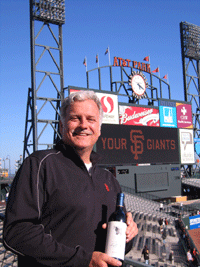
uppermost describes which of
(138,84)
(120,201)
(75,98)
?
(138,84)

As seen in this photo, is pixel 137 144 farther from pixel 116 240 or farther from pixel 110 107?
pixel 116 240

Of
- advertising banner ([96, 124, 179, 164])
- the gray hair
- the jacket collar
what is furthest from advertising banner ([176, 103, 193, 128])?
the jacket collar

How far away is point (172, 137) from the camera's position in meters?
20.8

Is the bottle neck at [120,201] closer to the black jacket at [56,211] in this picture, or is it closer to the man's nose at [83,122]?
the black jacket at [56,211]

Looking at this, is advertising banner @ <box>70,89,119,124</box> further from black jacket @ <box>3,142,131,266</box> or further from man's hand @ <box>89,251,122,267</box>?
man's hand @ <box>89,251,122,267</box>

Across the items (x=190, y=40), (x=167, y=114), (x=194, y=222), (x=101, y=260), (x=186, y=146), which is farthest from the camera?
(x=190, y=40)

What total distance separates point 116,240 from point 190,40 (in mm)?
33491

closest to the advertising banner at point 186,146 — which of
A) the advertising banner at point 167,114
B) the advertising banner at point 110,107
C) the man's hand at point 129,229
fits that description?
the advertising banner at point 167,114

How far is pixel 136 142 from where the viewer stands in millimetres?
18469

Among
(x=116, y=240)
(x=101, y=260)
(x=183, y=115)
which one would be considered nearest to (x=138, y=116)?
(x=183, y=115)

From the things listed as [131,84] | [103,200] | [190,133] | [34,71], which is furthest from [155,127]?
[103,200]

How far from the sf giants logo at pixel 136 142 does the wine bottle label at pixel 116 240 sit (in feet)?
55.2

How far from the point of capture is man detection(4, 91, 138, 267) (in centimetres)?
132

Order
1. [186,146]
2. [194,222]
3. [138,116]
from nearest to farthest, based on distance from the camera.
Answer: [194,222] < [138,116] < [186,146]
